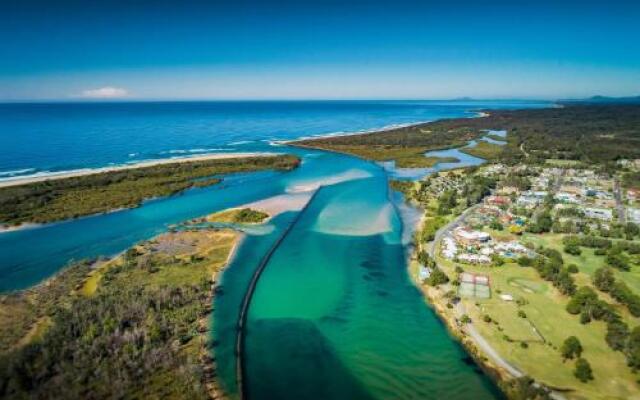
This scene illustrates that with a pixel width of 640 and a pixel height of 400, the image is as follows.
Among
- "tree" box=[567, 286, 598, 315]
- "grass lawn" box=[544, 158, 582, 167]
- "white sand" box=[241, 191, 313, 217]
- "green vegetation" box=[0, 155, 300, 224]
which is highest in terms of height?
"green vegetation" box=[0, 155, 300, 224]

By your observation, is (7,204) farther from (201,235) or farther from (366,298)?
(366,298)

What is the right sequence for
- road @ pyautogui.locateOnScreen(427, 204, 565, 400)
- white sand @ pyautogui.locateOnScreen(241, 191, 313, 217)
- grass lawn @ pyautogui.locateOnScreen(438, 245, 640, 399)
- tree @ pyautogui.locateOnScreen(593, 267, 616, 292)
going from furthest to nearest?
white sand @ pyautogui.locateOnScreen(241, 191, 313, 217) < tree @ pyautogui.locateOnScreen(593, 267, 616, 292) < road @ pyautogui.locateOnScreen(427, 204, 565, 400) < grass lawn @ pyautogui.locateOnScreen(438, 245, 640, 399)

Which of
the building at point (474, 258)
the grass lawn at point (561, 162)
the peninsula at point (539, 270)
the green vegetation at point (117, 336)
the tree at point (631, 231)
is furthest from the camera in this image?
the grass lawn at point (561, 162)

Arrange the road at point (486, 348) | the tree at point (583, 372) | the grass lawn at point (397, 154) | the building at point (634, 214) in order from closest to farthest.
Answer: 1. the tree at point (583, 372)
2. the road at point (486, 348)
3. the building at point (634, 214)
4. the grass lawn at point (397, 154)

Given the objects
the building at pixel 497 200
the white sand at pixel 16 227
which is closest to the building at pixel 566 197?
the building at pixel 497 200

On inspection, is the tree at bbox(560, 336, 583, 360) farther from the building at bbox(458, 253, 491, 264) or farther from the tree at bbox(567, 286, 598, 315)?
the building at bbox(458, 253, 491, 264)

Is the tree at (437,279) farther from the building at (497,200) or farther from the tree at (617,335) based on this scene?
the building at (497,200)

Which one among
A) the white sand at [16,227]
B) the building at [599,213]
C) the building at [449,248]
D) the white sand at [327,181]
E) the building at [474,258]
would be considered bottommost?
the building at [474,258]

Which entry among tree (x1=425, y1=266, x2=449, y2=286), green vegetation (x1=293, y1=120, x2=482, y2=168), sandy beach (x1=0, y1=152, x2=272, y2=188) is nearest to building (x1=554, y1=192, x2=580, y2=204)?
green vegetation (x1=293, y1=120, x2=482, y2=168)

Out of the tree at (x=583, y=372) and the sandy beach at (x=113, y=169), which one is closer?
the tree at (x=583, y=372)
